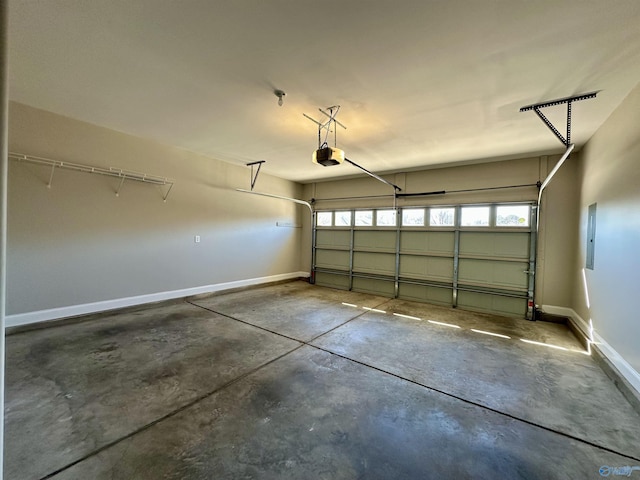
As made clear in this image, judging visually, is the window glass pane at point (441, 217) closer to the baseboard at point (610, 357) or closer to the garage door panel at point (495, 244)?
the garage door panel at point (495, 244)

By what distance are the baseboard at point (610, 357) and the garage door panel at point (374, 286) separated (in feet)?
10.2

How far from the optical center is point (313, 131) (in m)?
3.69

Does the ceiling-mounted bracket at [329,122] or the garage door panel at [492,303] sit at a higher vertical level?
the ceiling-mounted bracket at [329,122]

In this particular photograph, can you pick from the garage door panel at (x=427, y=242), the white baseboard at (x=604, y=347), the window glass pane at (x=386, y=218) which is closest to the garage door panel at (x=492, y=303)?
the white baseboard at (x=604, y=347)

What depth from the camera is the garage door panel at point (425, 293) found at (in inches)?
215

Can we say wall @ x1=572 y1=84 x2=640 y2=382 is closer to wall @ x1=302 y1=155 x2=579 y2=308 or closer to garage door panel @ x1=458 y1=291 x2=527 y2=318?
wall @ x1=302 y1=155 x2=579 y2=308

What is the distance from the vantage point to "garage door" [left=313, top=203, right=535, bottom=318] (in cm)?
482

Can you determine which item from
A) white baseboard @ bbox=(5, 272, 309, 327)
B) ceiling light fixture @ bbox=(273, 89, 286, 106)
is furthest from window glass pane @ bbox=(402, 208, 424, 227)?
ceiling light fixture @ bbox=(273, 89, 286, 106)

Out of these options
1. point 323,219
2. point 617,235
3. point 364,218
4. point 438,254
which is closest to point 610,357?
point 617,235

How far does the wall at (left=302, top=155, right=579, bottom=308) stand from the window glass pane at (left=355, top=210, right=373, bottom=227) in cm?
83

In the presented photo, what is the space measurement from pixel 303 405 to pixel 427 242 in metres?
4.59

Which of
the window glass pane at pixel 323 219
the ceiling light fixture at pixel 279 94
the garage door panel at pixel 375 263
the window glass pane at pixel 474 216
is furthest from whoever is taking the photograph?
the window glass pane at pixel 323 219

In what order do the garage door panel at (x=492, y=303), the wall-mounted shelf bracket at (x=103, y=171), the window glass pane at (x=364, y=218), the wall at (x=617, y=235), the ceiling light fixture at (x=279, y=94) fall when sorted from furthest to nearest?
the window glass pane at (x=364, y=218), the garage door panel at (x=492, y=303), the wall-mounted shelf bracket at (x=103, y=171), the ceiling light fixture at (x=279, y=94), the wall at (x=617, y=235)

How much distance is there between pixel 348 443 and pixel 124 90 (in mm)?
3928
